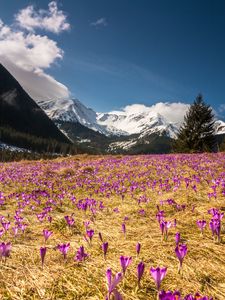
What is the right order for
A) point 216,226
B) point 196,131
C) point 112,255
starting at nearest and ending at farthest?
point 112,255 < point 216,226 < point 196,131

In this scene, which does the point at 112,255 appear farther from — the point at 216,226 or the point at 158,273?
the point at 158,273

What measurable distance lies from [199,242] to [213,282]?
1.23m

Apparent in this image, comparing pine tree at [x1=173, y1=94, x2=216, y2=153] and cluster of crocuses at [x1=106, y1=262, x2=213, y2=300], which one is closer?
cluster of crocuses at [x1=106, y1=262, x2=213, y2=300]

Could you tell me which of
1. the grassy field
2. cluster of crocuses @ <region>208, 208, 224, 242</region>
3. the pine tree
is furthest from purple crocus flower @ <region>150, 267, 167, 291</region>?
the pine tree

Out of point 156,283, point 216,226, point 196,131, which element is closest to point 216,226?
point 216,226

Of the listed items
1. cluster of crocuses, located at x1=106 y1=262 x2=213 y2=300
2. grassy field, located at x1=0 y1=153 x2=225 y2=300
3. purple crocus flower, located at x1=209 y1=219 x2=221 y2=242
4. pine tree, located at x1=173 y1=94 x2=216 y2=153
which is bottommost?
grassy field, located at x1=0 y1=153 x2=225 y2=300

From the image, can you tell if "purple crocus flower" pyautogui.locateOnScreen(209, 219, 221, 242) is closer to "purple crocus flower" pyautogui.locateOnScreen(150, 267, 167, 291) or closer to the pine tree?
"purple crocus flower" pyautogui.locateOnScreen(150, 267, 167, 291)

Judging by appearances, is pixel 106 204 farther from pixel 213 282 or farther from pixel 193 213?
pixel 213 282

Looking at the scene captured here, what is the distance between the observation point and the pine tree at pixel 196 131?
5016cm

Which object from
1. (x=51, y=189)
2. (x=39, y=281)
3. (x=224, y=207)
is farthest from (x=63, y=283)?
(x=51, y=189)

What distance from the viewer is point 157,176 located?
1275cm

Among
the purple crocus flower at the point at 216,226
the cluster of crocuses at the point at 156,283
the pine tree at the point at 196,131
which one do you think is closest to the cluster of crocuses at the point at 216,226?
the purple crocus flower at the point at 216,226

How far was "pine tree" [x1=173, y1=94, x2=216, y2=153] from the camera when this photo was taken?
5016cm

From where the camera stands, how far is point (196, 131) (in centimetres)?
5112
